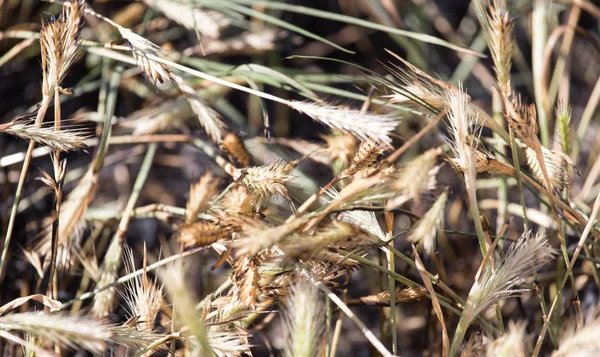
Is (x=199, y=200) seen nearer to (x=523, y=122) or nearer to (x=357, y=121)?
(x=357, y=121)

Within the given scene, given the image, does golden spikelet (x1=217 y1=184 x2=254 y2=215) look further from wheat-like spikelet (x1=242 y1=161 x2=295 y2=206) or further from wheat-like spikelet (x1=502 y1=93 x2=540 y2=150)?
wheat-like spikelet (x1=502 y1=93 x2=540 y2=150)

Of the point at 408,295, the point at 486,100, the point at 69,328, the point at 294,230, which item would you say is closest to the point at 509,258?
the point at 408,295

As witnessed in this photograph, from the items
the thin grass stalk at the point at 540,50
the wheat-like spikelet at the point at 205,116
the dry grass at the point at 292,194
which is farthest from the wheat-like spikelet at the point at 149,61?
the thin grass stalk at the point at 540,50

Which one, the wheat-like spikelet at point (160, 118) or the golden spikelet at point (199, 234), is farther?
the wheat-like spikelet at point (160, 118)

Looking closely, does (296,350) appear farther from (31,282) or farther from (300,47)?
(300,47)

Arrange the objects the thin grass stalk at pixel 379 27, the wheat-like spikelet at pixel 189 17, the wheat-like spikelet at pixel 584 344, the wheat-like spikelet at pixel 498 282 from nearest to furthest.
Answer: the wheat-like spikelet at pixel 584 344 → the wheat-like spikelet at pixel 498 282 → the thin grass stalk at pixel 379 27 → the wheat-like spikelet at pixel 189 17

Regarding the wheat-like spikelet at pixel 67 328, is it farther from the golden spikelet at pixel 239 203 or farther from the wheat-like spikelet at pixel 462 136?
the wheat-like spikelet at pixel 462 136

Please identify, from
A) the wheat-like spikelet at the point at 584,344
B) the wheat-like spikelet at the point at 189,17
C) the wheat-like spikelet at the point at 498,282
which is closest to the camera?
the wheat-like spikelet at the point at 584,344

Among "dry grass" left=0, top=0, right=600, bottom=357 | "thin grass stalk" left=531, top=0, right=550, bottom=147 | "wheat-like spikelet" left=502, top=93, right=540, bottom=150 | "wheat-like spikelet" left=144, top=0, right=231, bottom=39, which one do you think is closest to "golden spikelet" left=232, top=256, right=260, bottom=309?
"dry grass" left=0, top=0, right=600, bottom=357
